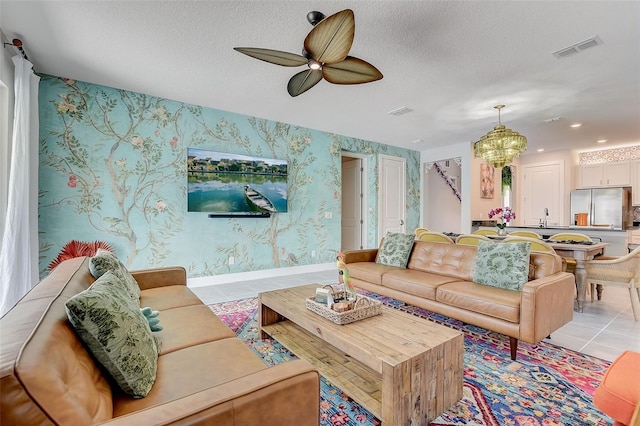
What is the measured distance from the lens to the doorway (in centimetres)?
639

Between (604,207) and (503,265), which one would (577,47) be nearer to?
(503,265)

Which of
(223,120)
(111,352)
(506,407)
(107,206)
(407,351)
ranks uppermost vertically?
(223,120)

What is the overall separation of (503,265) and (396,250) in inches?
48.1

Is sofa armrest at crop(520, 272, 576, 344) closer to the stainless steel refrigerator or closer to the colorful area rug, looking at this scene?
the colorful area rug

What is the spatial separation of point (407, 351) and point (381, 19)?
7.66ft

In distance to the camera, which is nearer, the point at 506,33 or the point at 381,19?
the point at 381,19

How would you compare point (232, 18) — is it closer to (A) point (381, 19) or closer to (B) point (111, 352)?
(A) point (381, 19)

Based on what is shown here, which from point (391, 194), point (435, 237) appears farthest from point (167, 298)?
point (391, 194)

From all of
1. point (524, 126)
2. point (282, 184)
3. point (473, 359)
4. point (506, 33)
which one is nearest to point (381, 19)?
point (506, 33)

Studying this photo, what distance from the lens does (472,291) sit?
2469mm

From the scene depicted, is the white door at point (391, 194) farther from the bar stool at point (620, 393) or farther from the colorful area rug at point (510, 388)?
the bar stool at point (620, 393)

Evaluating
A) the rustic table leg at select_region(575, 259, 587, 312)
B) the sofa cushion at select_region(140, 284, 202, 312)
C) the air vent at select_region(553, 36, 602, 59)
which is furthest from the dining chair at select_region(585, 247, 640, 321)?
the sofa cushion at select_region(140, 284, 202, 312)

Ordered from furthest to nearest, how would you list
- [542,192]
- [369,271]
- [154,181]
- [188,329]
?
[542,192] < [154,181] < [369,271] < [188,329]

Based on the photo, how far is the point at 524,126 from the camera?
4.98 metres
